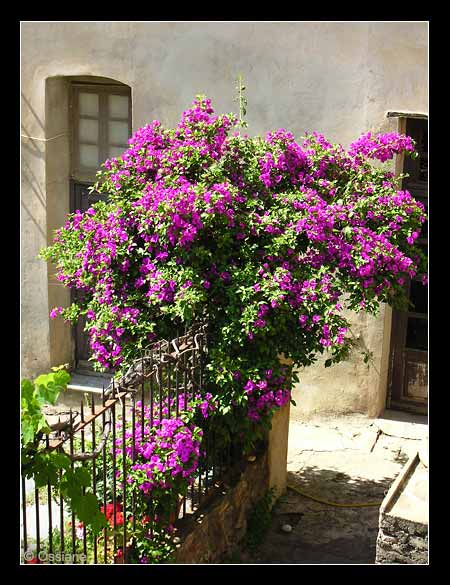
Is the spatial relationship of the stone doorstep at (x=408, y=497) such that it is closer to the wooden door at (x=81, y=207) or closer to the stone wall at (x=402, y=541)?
the stone wall at (x=402, y=541)

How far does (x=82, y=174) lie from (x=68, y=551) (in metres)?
4.97

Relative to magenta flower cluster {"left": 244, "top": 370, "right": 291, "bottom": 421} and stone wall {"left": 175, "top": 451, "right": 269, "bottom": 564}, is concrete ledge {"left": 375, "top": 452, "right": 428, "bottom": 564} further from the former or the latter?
stone wall {"left": 175, "top": 451, "right": 269, "bottom": 564}

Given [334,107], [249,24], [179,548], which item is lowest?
[179,548]

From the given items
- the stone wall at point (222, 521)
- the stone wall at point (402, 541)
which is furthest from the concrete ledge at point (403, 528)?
the stone wall at point (222, 521)

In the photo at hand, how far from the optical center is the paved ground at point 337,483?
6.78 m

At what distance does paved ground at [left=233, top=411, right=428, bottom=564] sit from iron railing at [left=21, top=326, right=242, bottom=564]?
0.73 m

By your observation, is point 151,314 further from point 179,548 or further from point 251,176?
point 179,548

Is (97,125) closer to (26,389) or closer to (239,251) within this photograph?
(239,251)

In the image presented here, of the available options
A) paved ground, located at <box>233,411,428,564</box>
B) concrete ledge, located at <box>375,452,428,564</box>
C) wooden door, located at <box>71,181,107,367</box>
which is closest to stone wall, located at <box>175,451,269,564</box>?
paved ground, located at <box>233,411,428,564</box>

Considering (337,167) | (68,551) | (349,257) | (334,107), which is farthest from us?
→ (334,107)

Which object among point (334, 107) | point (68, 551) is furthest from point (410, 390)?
point (68, 551)

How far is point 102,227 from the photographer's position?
6484 mm

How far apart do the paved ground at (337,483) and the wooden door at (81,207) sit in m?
2.35
